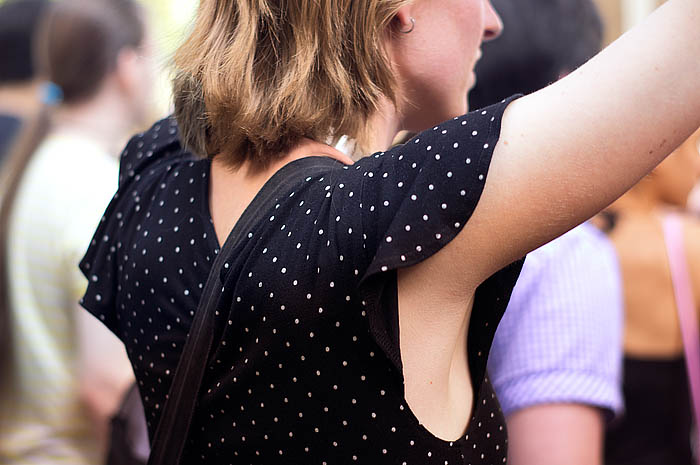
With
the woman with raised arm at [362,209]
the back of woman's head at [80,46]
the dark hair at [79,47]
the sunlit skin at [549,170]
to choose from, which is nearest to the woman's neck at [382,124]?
the woman with raised arm at [362,209]

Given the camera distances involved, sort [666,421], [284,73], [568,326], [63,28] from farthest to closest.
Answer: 1. [63,28]
2. [666,421]
3. [568,326]
4. [284,73]

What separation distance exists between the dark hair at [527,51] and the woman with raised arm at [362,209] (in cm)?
67

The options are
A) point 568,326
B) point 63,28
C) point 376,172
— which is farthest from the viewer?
point 63,28

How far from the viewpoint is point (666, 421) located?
7.77 ft

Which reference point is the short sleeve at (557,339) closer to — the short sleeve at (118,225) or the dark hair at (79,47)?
the short sleeve at (118,225)

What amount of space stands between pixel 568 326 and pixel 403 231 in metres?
0.77

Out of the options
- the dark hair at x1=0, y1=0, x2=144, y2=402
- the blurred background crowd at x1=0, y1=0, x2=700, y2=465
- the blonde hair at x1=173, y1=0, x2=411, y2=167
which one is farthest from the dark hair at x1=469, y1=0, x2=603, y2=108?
the dark hair at x1=0, y1=0, x2=144, y2=402

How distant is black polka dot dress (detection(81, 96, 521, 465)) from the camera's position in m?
0.88

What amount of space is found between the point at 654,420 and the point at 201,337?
1746 mm

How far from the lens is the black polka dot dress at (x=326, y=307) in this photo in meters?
0.88

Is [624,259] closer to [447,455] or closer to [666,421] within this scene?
[666,421]

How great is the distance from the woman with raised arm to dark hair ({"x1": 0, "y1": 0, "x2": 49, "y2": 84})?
8.01 ft

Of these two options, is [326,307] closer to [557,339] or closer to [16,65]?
[557,339]

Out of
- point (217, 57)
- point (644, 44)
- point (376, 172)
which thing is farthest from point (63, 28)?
point (644, 44)
